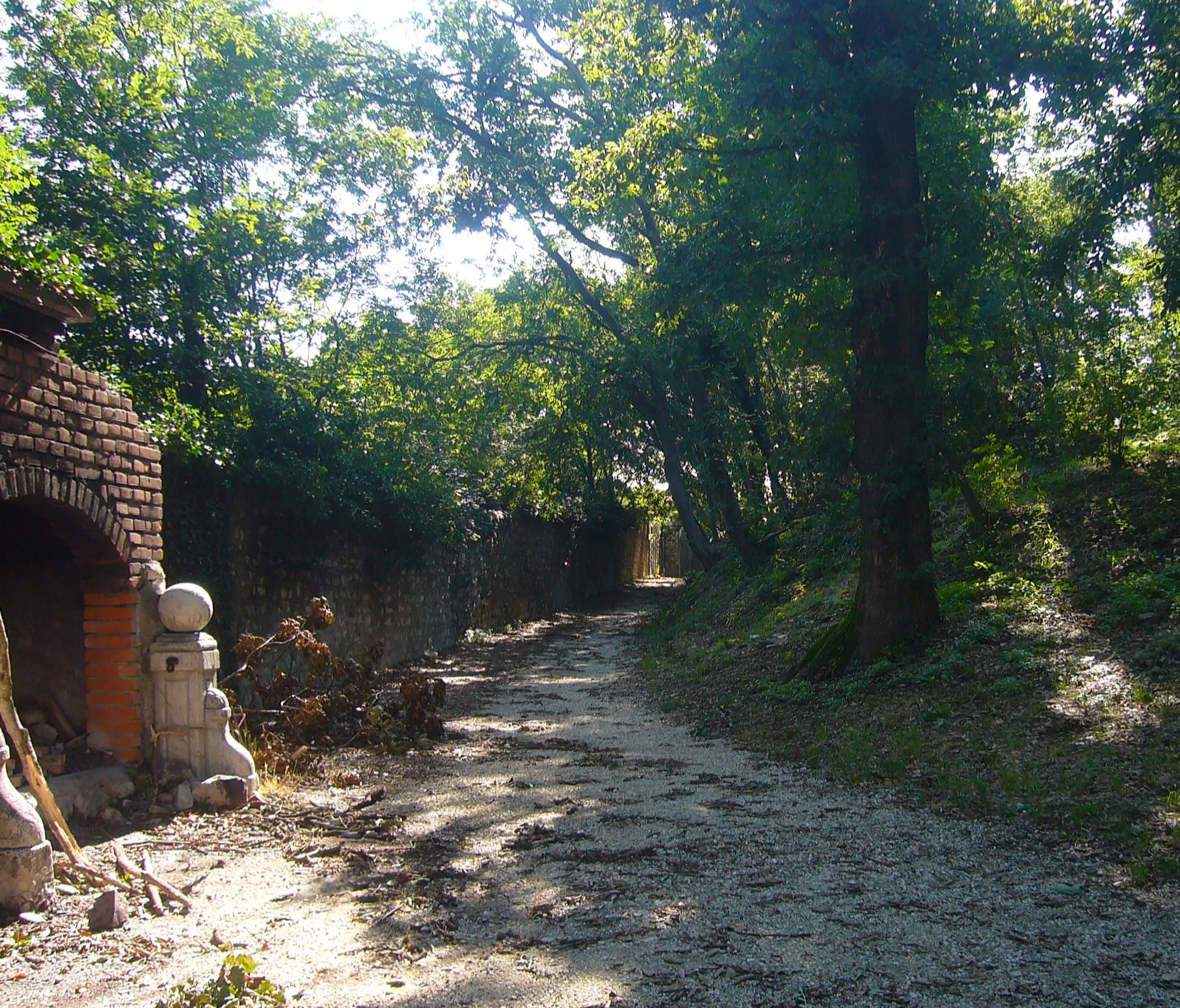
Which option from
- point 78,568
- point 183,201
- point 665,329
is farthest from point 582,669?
point 78,568

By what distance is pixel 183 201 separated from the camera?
10914mm

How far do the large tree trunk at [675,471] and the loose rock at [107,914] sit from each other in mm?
14843

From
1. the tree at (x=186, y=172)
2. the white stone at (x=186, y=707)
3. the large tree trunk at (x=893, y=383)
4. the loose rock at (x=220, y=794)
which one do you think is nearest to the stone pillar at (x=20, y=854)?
the loose rock at (x=220, y=794)

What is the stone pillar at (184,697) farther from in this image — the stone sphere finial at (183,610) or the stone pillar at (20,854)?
the stone pillar at (20,854)

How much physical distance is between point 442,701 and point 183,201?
6.50 m

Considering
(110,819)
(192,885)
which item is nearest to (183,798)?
(110,819)

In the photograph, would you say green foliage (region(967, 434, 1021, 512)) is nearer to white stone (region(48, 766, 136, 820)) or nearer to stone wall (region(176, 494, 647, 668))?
stone wall (region(176, 494, 647, 668))

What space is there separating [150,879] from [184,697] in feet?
5.90

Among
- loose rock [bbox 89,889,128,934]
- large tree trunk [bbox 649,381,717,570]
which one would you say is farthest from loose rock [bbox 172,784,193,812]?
large tree trunk [bbox 649,381,717,570]

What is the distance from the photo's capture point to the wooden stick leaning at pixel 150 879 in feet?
13.7

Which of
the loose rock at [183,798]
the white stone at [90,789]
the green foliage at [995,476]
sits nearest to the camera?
the white stone at [90,789]

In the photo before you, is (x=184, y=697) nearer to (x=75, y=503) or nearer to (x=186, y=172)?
(x=75, y=503)

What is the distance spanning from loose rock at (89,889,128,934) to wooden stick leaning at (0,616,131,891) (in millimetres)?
291

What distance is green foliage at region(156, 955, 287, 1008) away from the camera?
10.2 feet
